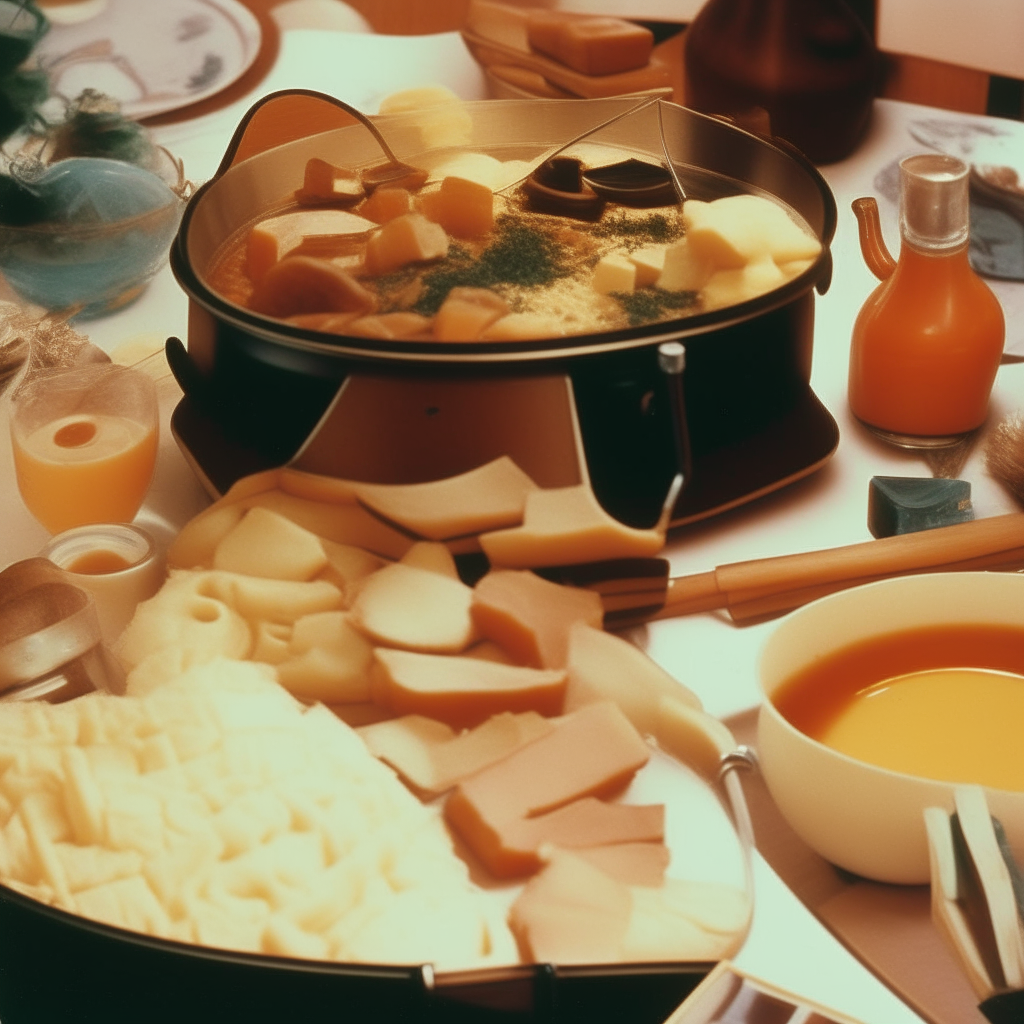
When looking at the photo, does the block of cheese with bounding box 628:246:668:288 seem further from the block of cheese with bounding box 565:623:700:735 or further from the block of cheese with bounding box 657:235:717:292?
the block of cheese with bounding box 565:623:700:735

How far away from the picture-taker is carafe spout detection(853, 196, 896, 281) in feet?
3.78

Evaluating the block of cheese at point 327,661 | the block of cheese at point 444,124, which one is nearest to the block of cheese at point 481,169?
the block of cheese at point 444,124

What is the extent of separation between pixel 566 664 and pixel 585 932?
209 millimetres

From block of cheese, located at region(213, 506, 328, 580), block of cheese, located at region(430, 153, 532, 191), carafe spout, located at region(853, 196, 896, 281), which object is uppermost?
block of cheese, located at region(430, 153, 532, 191)

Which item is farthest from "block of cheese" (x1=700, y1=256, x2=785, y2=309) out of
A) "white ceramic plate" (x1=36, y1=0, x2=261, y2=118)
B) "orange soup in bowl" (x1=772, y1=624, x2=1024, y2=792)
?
"white ceramic plate" (x1=36, y1=0, x2=261, y2=118)

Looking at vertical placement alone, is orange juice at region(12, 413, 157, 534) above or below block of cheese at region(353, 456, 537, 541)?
below

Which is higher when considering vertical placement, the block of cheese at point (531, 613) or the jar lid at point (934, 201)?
the jar lid at point (934, 201)

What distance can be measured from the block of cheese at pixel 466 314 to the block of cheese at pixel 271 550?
17 cm

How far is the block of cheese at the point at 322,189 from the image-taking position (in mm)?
1165

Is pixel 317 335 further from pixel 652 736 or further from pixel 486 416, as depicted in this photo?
pixel 652 736

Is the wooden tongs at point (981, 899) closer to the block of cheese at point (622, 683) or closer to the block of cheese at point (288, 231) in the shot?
the block of cheese at point (622, 683)

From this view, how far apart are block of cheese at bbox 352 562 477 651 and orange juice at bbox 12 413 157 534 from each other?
0.26m

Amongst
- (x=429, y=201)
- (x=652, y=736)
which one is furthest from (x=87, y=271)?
(x=652, y=736)

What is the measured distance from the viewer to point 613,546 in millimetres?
904
